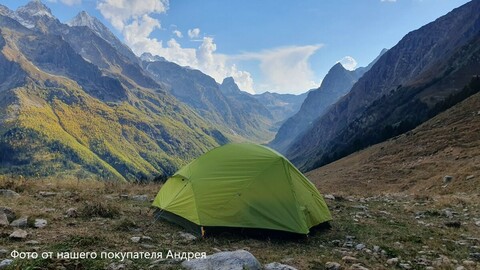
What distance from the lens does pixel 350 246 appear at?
920 centimetres

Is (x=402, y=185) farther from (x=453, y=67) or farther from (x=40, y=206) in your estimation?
(x=453, y=67)

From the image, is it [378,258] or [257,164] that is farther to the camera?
[257,164]

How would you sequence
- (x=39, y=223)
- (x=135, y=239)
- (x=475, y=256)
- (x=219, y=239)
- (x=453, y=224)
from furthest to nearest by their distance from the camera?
(x=453, y=224) → (x=219, y=239) → (x=39, y=223) → (x=135, y=239) → (x=475, y=256)

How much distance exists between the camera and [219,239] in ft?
31.1

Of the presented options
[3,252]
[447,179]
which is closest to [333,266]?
[3,252]

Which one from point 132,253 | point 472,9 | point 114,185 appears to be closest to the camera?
point 132,253

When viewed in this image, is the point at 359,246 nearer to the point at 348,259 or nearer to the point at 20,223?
the point at 348,259

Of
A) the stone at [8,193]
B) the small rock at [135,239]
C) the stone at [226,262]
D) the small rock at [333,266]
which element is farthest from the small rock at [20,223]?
the small rock at [333,266]

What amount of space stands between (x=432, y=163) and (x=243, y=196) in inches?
888

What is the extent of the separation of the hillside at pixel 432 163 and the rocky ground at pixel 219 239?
7.98m

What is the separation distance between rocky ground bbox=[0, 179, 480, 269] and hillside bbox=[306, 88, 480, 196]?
26.2 feet

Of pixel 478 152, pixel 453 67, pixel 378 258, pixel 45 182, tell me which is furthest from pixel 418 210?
pixel 453 67

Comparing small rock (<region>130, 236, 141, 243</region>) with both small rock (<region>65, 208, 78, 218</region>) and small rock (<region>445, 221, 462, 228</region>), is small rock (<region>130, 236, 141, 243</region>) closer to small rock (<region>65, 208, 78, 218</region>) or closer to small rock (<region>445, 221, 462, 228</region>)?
small rock (<region>65, 208, 78, 218</region>)

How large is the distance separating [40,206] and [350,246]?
942 cm
